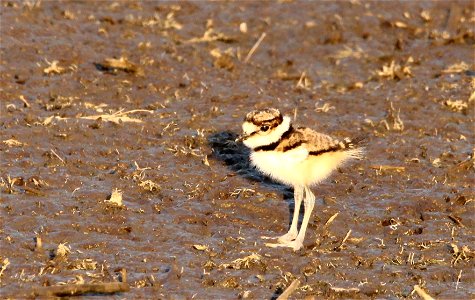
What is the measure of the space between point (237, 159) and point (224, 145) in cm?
30

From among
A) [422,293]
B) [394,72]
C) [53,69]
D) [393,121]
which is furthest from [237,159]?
[394,72]

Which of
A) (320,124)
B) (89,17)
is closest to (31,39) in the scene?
(89,17)

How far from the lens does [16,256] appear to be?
20.8ft

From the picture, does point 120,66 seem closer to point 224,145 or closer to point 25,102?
point 25,102

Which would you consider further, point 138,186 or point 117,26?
point 117,26

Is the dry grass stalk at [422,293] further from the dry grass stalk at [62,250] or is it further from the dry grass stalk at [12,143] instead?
the dry grass stalk at [12,143]

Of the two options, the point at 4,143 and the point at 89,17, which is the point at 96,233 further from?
the point at 89,17

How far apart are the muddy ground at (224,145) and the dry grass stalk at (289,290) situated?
93 millimetres

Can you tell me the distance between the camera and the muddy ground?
21.2ft

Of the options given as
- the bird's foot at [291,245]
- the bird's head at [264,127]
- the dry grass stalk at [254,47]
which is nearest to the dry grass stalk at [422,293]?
the bird's foot at [291,245]

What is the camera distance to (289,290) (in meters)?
6.05

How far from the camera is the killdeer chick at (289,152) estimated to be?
22.4ft

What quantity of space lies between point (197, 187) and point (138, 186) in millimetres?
493

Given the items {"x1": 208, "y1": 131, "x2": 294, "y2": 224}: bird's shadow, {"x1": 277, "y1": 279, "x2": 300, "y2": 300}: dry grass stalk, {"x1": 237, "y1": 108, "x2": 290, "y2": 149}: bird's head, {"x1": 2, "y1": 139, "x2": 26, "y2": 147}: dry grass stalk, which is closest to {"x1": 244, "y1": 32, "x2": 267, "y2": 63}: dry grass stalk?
{"x1": 208, "y1": 131, "x2": 294, "y2": 224}: bird's shadow
